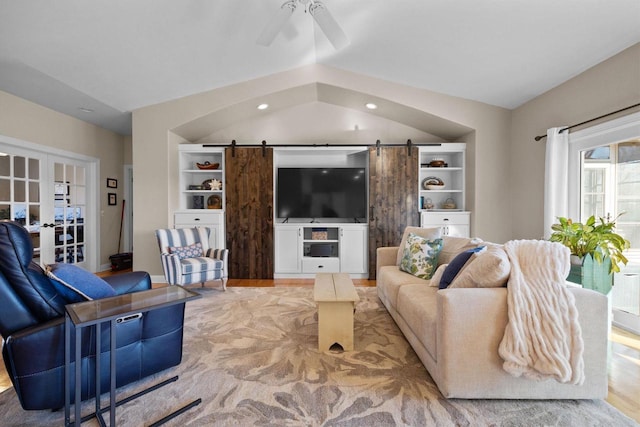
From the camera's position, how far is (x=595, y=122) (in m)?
2.98

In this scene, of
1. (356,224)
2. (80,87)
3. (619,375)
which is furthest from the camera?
(356,224)

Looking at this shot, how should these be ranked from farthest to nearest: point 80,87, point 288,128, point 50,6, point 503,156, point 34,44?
point 288,128 → point 503,156 → point 80,87 → point 34,44 → point 50,6

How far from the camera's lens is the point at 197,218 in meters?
4.56

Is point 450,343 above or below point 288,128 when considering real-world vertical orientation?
below

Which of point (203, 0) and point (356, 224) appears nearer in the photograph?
point (203, 0)

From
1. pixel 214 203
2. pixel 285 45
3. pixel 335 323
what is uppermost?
pixel 285 45

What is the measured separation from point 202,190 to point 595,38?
190 inches

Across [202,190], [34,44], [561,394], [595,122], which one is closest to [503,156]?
[595,122]

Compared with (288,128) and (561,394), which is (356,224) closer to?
(288,128)

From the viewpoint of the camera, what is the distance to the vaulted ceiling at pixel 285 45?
8.14 feet

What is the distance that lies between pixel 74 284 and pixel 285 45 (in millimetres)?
3166

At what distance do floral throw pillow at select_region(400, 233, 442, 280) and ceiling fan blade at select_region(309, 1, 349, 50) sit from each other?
202 cm

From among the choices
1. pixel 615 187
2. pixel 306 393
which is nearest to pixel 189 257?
pixel 306 393

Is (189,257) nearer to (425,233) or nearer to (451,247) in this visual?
(425,233)
